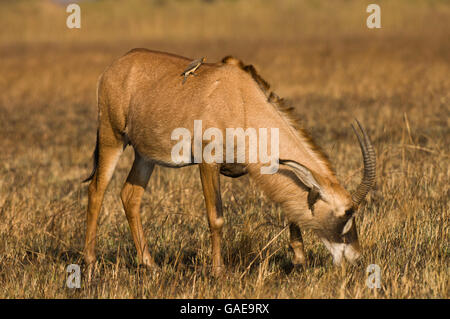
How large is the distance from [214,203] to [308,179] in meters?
0.90

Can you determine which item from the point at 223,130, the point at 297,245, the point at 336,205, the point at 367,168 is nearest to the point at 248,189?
the point at 297,245

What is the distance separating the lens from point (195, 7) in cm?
5012

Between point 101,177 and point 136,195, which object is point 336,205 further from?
point 101,177

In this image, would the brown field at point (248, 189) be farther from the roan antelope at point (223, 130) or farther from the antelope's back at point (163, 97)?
the antelope's back at point (163, 97)

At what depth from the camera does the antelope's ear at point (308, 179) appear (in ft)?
17.3

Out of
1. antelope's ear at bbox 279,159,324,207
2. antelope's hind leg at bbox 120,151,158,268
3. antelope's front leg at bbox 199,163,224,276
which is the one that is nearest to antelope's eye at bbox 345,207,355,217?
antelope's ear at bbox 279,159,324,207

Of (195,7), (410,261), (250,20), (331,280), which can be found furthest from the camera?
(195,7)

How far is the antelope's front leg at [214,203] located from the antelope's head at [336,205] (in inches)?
29.6

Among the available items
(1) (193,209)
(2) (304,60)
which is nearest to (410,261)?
(1) (193,209)

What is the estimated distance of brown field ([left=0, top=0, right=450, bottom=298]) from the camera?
5.49 m

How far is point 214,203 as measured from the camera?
5.86 metres

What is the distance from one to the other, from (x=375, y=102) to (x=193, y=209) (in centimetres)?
925

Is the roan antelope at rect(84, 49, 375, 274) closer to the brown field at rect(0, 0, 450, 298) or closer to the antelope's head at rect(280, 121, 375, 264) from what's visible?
the antelope's head at rect(280, 121, 375, 264)

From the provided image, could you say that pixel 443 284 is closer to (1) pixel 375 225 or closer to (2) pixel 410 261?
(2) pixel 410 261
